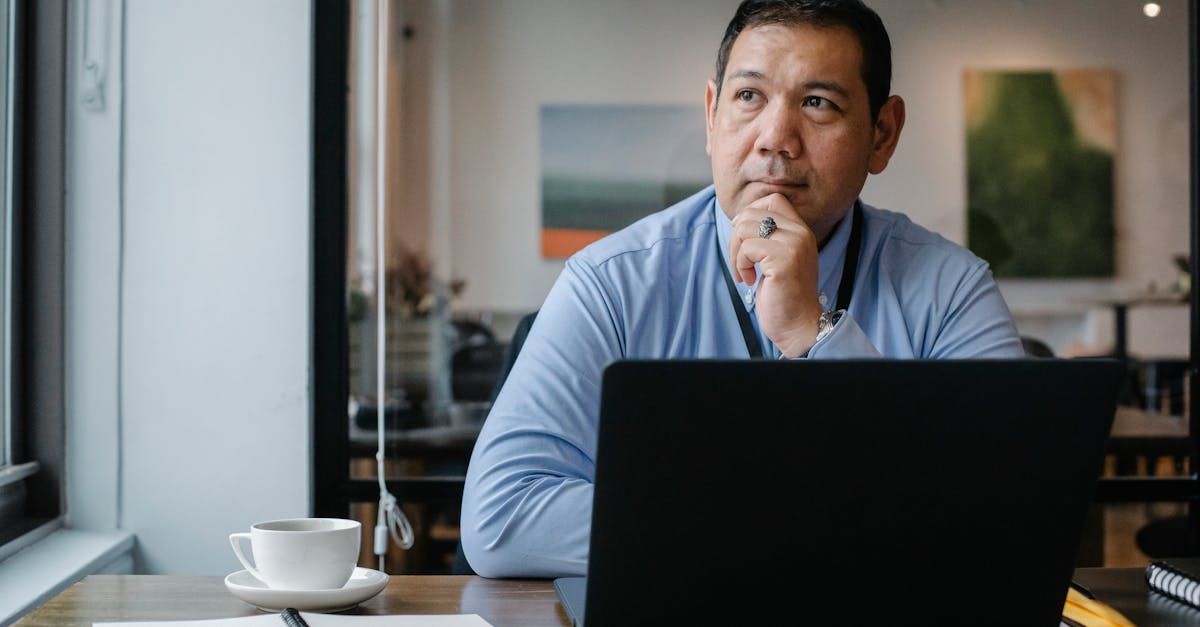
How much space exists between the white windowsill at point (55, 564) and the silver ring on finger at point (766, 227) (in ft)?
3.86

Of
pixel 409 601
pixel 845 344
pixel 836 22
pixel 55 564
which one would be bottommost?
pixel 55 564

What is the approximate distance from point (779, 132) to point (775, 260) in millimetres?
237

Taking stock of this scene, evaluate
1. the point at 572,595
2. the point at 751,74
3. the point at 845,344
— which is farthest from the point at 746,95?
the point at 572,595

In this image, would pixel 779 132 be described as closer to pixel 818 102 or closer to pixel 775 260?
pixel 818 102

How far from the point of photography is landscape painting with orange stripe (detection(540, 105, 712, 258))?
8.84 ft

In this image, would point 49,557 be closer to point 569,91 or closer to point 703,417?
point 569,91

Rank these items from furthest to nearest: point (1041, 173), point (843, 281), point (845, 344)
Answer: point (1041, 173) → point (843, 281) → point (845, 344)

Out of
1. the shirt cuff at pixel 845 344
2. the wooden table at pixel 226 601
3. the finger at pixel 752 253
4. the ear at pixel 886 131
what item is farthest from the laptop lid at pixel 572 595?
the ear at pixel 886 131

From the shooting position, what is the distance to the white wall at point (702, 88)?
269cm

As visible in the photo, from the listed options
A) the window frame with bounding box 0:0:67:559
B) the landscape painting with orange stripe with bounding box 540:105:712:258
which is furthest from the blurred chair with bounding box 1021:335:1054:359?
the window frame with bounding box 0:0:67:559

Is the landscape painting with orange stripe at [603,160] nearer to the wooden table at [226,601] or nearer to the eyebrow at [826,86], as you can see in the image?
the eyebrow at [826,86]

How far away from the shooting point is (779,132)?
64.7 inches

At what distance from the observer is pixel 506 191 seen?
2697mm

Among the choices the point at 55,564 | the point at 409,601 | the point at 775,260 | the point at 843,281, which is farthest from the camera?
the point at 55,564
